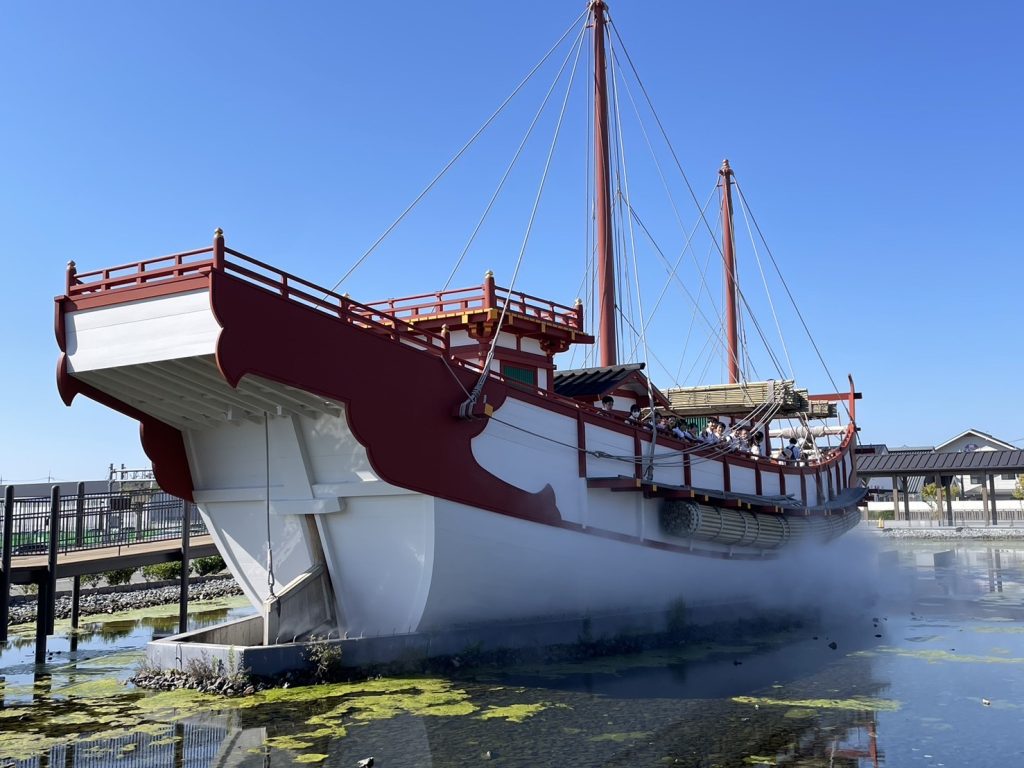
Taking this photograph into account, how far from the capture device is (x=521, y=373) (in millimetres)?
15938

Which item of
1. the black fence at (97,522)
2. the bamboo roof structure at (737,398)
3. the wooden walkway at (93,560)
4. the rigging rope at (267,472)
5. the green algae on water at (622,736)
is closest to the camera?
the green algae on water at (622,736)

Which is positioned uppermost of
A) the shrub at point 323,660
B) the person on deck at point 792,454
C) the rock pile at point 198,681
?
the person on deck at point 792,454

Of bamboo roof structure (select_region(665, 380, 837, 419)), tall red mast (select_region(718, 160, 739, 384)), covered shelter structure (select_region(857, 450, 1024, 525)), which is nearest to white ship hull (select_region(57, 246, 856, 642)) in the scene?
bamboo roof structure (select_region(665, 380, 837, 419))

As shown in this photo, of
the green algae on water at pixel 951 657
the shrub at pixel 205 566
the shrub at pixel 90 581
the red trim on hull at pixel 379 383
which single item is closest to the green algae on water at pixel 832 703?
the green algae on water at pixel 951 657

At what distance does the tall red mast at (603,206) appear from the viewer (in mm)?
19234

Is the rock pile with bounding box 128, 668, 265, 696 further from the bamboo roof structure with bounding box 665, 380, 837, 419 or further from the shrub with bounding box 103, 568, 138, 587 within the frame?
the shrub with bounding box 103, 568, 138, 587

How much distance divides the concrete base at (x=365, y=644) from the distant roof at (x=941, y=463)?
120ft

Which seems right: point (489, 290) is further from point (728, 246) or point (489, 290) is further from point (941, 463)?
point (941, 463)

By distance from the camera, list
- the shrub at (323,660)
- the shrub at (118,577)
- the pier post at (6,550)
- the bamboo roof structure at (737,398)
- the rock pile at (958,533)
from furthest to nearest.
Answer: the rock pile at (958,533) → the shrub at (118,577) → the bamboo roof structure at (737,398) → the pier post at (6,550) → the shrub at (323,660)

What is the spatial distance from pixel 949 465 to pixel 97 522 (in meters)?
41.7

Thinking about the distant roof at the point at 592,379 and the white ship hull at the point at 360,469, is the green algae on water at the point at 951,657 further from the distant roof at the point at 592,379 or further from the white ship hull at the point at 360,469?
the distant roof at the point at 592,379

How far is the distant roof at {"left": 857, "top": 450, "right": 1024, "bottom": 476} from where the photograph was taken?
44688mm

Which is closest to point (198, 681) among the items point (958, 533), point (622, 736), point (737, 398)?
point (622, 736)

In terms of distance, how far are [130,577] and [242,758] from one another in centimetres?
1974
